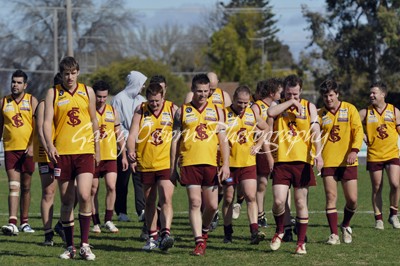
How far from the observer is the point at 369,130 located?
44.5ft

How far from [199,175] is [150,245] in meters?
1.24

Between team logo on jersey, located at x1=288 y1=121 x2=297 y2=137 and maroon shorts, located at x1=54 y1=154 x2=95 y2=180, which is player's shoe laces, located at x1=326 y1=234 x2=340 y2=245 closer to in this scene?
team logo on jersey, located at x1=288 y1=121 x2=297 y2=137

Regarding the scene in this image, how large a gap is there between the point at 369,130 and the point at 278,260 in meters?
4.12

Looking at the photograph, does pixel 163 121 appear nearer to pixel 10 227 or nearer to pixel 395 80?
pixel 10 227

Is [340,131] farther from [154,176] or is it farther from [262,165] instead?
[154,176]

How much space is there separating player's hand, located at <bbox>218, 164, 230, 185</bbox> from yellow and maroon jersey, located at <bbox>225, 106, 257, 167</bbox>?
3.09 feet

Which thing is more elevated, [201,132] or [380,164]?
[201,132]

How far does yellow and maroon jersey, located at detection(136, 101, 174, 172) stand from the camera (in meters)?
10.9

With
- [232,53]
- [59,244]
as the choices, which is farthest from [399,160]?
[232,53]

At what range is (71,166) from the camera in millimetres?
10047

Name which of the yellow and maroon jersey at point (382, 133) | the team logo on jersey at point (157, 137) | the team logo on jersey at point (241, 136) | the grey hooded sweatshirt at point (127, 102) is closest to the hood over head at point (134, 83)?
the grey hooded sweatshirt at point (127, 102)

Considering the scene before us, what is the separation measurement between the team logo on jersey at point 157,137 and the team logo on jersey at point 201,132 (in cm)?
68

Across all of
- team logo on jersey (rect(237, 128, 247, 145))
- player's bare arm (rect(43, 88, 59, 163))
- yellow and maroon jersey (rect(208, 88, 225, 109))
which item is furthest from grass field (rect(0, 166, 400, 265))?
yellow and maroon jersey (rect(208, 88, 225, 109))

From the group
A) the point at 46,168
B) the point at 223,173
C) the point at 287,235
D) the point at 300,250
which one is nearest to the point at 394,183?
the point at 287,235
